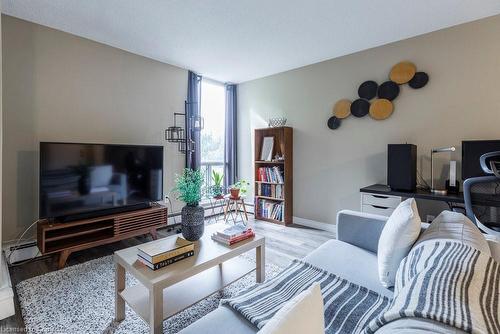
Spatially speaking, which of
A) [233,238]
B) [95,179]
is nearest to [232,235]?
[233,238]

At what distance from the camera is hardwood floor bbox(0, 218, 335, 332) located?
85.9 inches

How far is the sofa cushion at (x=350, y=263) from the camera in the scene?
1379 millimetres

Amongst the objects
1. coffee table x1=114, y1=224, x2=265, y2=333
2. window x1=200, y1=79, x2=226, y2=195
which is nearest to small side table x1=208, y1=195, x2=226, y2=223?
window x1=200, y1=79, x2=226, y2=195

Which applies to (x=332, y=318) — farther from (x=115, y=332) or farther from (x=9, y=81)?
(x=9, y=81)

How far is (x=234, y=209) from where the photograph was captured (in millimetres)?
4297

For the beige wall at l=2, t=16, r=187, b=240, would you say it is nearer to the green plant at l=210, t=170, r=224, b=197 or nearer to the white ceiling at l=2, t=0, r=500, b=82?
the white ceiling at l=2, t=0, r=500, b=82

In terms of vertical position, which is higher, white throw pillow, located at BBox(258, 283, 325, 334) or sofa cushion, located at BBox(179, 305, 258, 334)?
white throw pillow, located at BBox(258, 283, 325, 334)

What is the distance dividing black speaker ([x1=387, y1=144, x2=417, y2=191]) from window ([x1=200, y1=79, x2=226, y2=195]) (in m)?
2.74

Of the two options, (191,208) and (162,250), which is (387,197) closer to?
(191,208)

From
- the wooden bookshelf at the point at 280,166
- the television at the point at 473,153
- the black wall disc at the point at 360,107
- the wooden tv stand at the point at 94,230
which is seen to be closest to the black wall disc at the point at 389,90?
the black wall disc at the point at 360,107

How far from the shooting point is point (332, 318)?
3.54 ft

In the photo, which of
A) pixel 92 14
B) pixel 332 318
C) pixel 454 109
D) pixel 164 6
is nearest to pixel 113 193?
pixel 92 14

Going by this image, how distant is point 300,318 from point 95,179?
2.75 metres

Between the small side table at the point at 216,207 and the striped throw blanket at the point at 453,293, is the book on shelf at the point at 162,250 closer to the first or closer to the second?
the striped throw blanket at the point at 453,293
